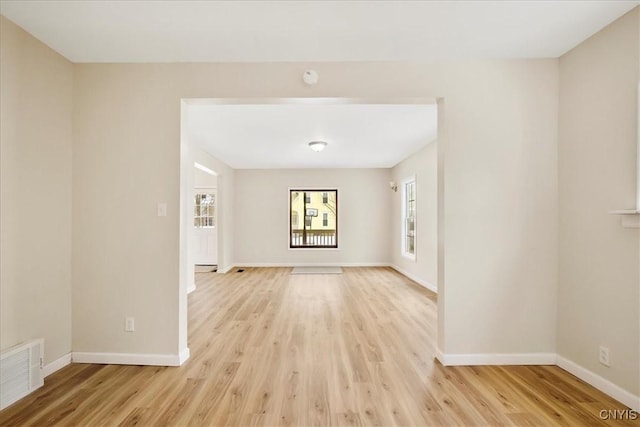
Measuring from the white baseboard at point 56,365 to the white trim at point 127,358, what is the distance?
44 mm

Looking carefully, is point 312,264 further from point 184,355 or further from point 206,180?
point 184,355

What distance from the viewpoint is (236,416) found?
1.84 m

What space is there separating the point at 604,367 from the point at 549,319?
45 cm

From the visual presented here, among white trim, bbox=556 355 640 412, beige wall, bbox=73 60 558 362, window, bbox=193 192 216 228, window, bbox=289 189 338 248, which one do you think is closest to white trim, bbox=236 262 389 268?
window, bbox=289 189 338 248

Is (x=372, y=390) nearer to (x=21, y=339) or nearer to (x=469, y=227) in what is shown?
(x=469, y=227)

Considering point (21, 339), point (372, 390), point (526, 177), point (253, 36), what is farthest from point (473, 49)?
point (21, 339)

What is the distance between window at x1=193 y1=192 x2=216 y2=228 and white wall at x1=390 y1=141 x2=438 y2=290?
4815 mm

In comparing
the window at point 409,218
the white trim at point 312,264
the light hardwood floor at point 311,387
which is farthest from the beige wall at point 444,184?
the white trim at point 312,264

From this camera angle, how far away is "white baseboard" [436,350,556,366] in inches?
98.0

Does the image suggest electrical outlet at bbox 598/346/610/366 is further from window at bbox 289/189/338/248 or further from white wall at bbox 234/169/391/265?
window at bbox 289/189/338/248

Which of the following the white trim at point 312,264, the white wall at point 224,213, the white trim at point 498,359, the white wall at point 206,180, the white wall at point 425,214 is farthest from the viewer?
the white wall at point 206,180

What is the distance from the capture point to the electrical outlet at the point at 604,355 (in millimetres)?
2086

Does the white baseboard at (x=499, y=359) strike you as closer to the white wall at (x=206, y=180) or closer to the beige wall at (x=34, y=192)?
the beige wall at (x=34, y=192)

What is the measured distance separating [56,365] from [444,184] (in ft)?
11.3
